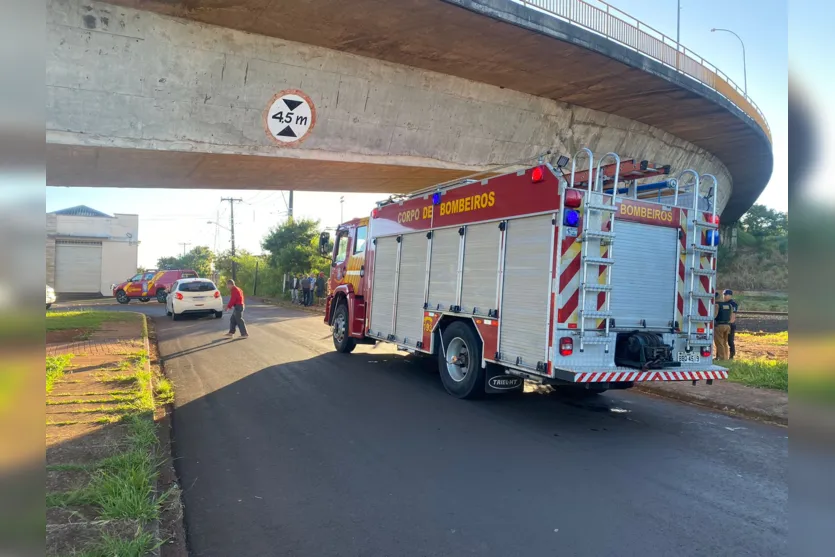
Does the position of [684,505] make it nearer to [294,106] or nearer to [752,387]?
[752,387]

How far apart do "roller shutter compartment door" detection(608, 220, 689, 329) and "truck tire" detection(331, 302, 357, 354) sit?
21.4ft

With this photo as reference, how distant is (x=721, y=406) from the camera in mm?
8141

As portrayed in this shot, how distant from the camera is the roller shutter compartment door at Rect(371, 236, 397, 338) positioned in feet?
34.3

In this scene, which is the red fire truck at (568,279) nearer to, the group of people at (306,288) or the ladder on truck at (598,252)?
the ladder on truck at (598,252)

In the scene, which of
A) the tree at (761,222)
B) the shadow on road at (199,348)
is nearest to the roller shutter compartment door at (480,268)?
the shadow on road at (199,348)

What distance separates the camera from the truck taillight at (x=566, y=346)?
21.5 ft

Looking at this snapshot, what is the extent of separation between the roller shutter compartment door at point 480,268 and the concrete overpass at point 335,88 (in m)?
5.37

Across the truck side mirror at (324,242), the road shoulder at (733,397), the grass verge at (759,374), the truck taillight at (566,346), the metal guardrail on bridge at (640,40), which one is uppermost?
the metal guardrail on bridge at (640,40)

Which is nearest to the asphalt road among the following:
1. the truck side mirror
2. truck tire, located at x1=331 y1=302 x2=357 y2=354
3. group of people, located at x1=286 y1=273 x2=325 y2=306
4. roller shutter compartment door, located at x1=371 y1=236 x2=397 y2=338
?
roller shutter compartment door, located at x1=371 y1=236 x2=397 y2=338

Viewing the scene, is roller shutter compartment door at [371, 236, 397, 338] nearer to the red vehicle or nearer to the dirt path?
the dirt path

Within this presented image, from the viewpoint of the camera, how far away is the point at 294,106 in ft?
39.6

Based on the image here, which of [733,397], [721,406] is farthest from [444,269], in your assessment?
[733,397]

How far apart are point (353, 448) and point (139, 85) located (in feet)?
28.0

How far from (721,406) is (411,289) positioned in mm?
5158
